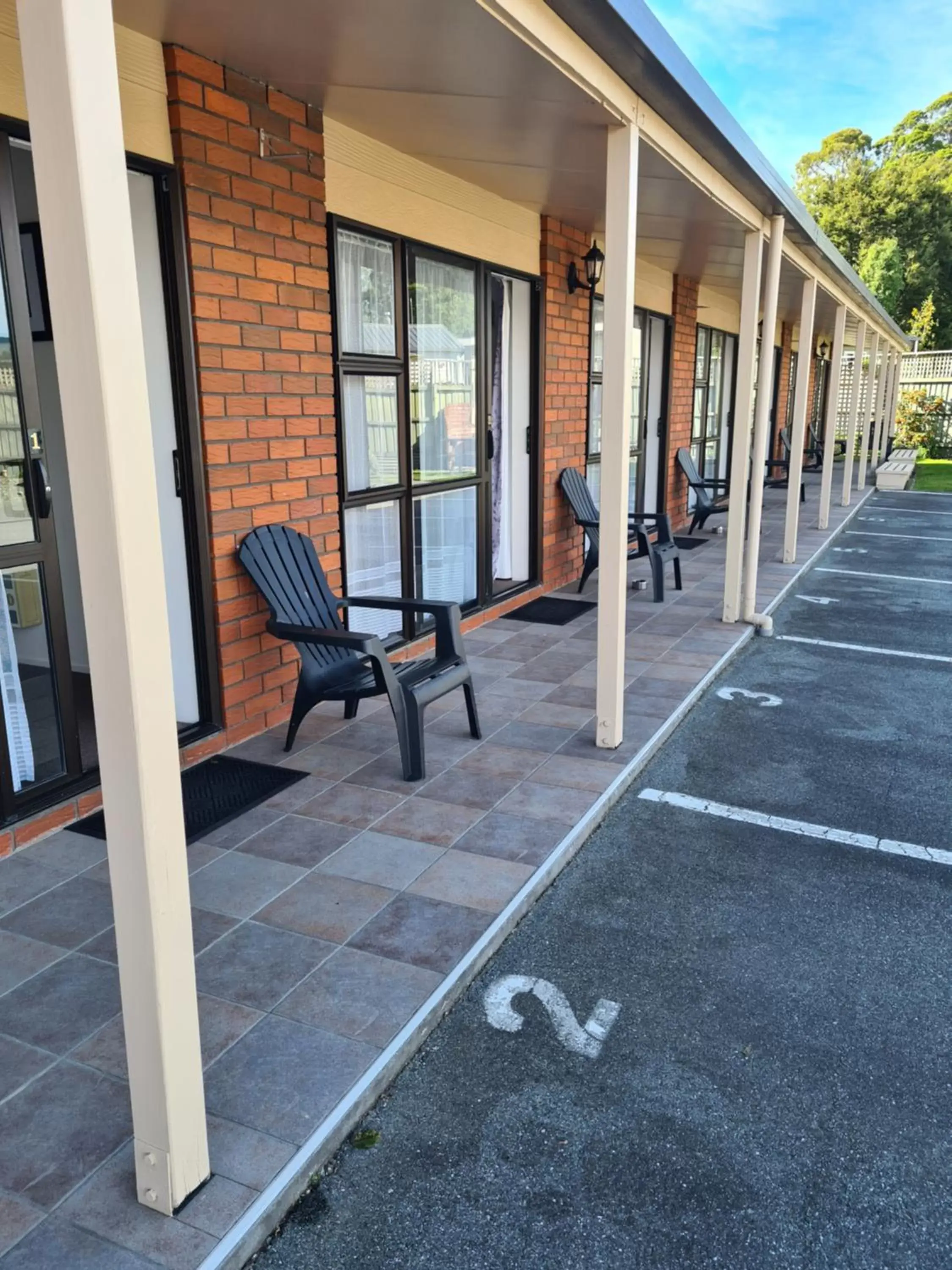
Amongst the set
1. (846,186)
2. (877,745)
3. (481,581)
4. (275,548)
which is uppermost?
(846,186)

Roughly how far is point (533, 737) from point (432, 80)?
2427mm

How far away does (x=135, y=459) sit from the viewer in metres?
1.30

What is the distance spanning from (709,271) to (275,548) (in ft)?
20.4

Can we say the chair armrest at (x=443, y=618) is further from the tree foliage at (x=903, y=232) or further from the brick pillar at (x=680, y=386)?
the tree foliage at (x=903, y=232)

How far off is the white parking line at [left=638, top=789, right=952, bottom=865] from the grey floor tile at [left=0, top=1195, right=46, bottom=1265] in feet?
7.53

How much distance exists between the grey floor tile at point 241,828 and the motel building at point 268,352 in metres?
0.48

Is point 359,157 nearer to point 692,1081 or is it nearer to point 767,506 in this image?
point 692,1081

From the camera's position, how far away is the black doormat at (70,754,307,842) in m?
2.95

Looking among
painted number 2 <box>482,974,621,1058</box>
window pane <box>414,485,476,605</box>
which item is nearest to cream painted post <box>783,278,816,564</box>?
window pane <box>414,485,476,605</box>

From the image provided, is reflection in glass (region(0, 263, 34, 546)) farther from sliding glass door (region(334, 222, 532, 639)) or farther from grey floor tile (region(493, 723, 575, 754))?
grey floor tile (region(493, 723, 575, 754))

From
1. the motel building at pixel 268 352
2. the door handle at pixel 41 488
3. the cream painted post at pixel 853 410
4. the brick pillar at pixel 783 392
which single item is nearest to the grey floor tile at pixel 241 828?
the motel building at pixel 268 352

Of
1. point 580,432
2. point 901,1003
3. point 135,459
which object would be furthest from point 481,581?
point 135,459

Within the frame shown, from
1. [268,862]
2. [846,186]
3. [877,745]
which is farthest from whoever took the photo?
[846,186]

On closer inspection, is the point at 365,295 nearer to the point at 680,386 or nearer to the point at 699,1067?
the point at 699,1067
